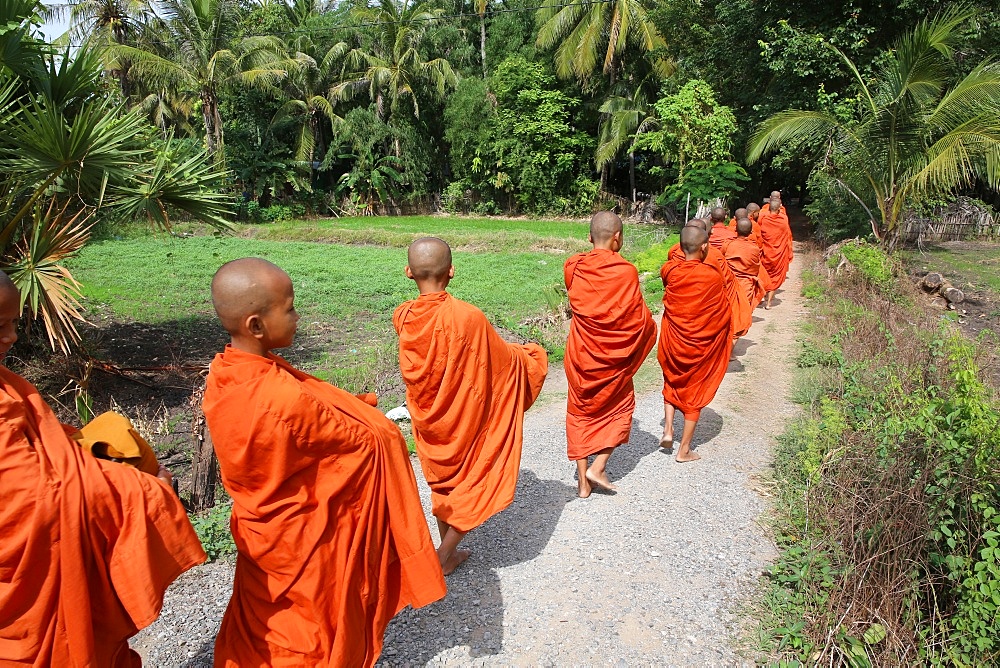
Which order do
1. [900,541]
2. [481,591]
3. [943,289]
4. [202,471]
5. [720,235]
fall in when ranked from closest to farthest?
[900,541] → [481,591] → [202,471] → [720,235] → [943,289]

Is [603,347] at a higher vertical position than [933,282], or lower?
higher

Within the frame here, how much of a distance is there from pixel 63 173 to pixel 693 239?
19.9ft

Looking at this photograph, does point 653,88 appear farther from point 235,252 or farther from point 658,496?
point 658,496

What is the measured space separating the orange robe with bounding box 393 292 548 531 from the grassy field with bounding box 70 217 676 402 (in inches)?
131

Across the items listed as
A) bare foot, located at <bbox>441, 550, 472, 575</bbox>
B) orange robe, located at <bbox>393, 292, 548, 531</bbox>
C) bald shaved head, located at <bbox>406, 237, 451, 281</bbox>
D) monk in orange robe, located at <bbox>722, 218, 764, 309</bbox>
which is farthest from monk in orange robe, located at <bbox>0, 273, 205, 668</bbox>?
monk in orange robe, located at <bbox>722, 218, 764, 309</bbox>

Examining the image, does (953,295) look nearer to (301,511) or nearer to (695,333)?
(695,333)

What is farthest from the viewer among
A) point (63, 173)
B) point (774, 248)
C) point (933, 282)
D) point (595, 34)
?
point (595, 34)

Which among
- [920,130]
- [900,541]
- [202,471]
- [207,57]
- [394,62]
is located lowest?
[202,471]

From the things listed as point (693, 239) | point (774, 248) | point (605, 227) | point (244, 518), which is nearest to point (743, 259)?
point (774, 248)

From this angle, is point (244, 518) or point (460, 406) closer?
point (244, 518)

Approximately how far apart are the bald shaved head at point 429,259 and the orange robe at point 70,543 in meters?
1.86

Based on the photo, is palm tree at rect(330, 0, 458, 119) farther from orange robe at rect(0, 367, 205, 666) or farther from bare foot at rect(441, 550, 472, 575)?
orange robe at rect(0, 367, 205, 666)

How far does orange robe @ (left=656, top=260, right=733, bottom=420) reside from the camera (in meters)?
5.75

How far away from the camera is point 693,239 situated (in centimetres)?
573
